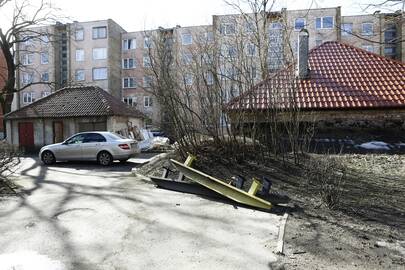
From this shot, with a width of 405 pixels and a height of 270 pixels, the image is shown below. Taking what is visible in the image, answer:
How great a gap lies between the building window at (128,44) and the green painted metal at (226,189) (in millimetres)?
50201

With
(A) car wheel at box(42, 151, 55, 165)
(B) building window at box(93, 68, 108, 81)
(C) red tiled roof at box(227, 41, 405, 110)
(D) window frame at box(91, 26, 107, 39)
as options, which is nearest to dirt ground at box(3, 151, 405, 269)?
(C) red tiled roof at box(227, 41, 405, 110)

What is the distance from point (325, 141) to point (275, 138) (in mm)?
4467

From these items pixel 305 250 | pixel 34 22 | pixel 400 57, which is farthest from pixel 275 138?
pixel 400 57

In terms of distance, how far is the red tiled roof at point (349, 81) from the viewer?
15.0 m

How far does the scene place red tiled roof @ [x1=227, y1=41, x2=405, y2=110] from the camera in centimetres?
1498

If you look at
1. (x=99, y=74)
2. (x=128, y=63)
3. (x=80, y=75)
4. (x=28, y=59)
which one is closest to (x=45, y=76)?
(x=28, y=59)

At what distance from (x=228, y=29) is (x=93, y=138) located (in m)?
8.19

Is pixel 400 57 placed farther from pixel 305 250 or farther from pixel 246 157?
pixel 305 250

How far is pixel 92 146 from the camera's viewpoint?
16.6 meters

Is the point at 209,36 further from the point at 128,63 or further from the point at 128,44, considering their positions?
the point at 128,44

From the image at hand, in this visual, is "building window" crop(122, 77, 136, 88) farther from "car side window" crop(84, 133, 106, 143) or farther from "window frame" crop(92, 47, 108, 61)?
"car side window" crop(84, 133, 106, 143)

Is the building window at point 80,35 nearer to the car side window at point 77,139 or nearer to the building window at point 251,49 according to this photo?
the car side window at point 77,139

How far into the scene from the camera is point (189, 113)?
11.4m

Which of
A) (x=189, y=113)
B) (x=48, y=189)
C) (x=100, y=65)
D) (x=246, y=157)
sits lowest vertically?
(x=48, y=189)
